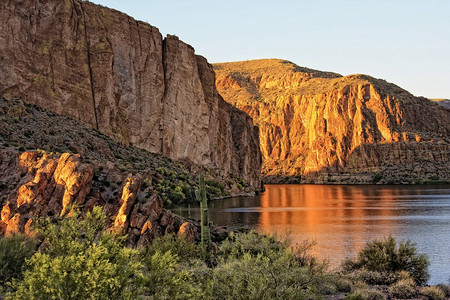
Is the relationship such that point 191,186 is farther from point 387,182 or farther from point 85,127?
point 387,182

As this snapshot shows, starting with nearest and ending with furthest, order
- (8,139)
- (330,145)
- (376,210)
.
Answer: (8,139) → (376,210) → (330,145)

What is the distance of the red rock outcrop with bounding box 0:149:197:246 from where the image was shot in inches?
1059

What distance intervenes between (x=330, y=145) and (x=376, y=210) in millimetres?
123560

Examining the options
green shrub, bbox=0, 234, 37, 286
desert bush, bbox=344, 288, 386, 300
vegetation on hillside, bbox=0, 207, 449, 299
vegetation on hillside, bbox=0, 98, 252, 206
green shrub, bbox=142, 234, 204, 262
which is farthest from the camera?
vegetation on hillside, bbox=0, 98, 252, 206

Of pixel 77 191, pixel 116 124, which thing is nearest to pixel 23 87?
pixel 116 124

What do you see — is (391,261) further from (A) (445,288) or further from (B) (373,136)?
(B) (373,136)

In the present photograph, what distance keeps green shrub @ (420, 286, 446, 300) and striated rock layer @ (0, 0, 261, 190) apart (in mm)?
60284

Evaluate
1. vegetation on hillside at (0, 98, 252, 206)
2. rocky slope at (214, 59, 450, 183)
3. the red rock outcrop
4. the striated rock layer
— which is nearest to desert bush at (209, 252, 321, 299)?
the red rock outcrop

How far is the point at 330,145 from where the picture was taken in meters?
187

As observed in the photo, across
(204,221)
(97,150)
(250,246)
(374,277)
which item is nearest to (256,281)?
(204,221)

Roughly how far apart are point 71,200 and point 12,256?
8345 mm

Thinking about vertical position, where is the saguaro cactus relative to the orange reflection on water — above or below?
above

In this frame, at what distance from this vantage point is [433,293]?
22.2m

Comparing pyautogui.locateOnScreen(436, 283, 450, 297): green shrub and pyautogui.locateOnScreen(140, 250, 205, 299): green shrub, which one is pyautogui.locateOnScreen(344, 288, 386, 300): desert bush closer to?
pyautogui.locateOnScreen(436, 283, 450, 297): green shrub
